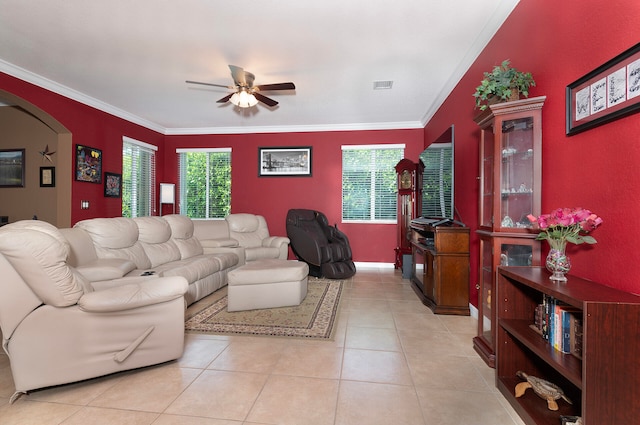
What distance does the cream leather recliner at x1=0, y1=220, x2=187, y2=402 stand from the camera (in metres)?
1.54

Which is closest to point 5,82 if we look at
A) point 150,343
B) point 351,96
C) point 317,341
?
point 150,343

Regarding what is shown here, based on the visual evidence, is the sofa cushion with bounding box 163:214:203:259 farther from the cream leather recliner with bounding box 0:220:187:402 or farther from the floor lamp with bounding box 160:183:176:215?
the cream leather recliner with bounding box 0:220:187:402

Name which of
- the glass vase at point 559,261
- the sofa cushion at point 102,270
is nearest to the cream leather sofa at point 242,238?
the sofa cushion at point 102,270

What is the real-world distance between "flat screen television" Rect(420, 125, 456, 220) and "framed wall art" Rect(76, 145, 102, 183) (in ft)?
16.1

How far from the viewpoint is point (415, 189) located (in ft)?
15.6

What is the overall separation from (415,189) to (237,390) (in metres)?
3.96

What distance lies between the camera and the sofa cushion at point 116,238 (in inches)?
118

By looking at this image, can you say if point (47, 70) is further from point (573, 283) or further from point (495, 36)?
point (573, 283)

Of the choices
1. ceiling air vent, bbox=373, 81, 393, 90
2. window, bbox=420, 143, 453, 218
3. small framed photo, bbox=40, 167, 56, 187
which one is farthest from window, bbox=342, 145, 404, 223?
small framed photo, bbox=40, 167, 56, 187

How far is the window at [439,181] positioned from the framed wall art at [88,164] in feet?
16.1

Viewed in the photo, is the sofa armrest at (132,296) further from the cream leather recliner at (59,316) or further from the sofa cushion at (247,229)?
the sofa cushion at (247,229)

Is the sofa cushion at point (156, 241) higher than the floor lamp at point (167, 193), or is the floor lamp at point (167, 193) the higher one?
the floor lamp at point (167, 193)

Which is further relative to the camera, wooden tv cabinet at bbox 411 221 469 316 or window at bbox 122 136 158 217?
window at bbox 122 136 158 217

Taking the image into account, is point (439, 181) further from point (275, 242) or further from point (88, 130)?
point (88, 130)
